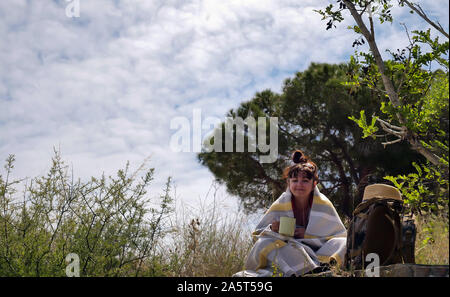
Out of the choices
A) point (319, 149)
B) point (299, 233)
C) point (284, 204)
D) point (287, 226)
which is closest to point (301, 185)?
point (284, 204)

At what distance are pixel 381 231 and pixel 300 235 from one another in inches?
43.5

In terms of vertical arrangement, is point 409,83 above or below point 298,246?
above

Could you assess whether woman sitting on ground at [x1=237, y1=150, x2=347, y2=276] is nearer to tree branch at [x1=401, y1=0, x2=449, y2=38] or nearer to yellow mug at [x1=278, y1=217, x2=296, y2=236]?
yellow mug at [x1=278, y1=217, x2=296, y2=236]

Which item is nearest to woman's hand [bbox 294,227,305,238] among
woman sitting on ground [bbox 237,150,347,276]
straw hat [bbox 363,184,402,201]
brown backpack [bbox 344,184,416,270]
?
woman sitting on ground [bbox 237,150,347,276]

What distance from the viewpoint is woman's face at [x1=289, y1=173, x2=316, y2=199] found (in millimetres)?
4590

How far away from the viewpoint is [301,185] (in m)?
4.59

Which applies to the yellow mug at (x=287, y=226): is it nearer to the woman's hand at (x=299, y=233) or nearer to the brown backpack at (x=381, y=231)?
the woman's hand at (x=299, y=233)

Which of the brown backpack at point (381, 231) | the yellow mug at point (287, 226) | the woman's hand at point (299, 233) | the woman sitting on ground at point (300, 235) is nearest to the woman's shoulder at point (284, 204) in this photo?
the woman sitting on ground at point (300, 235)

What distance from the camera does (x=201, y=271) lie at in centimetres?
467

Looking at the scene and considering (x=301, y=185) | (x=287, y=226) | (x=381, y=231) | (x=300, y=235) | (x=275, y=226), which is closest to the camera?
(x=381, y=231)

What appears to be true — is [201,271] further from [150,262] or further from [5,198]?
[5,198]

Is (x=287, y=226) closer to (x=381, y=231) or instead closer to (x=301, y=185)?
(x=301, y=185)
